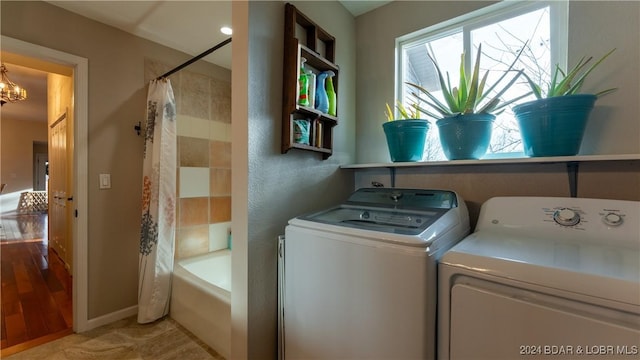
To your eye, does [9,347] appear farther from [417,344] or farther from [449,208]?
[449,208]

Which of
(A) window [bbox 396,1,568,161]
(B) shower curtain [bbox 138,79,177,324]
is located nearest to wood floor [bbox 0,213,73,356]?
(B) shower curtain [bbox 138,79,177,324]

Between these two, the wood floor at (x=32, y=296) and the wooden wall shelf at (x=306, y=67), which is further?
the wood floor at (x=32, y=296)

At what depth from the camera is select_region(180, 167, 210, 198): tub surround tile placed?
2276 mm

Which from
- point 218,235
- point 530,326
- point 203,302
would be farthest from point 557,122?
point 218,235

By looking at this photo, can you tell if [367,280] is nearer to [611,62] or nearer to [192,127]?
[611,62]

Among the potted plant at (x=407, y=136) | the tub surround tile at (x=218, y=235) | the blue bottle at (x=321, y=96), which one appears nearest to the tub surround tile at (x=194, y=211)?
the tub surround tile at (x=218, y=235)

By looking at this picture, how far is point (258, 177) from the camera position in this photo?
1.17 m

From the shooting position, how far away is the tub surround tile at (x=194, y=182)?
2276 mm

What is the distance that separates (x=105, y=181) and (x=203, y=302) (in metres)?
1.20

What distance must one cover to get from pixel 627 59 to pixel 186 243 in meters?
2.99

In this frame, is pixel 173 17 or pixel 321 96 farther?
pixel 173 17

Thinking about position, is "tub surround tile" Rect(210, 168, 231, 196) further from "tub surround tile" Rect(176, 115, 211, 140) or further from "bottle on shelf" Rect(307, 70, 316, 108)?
"bottle on shelf" Rect(307, 70, 316, 108)

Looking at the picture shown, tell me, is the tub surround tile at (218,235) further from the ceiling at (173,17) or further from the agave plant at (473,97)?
the agave plant at (473,97)

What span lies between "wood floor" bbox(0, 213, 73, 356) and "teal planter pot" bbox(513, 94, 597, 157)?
3.05 m
